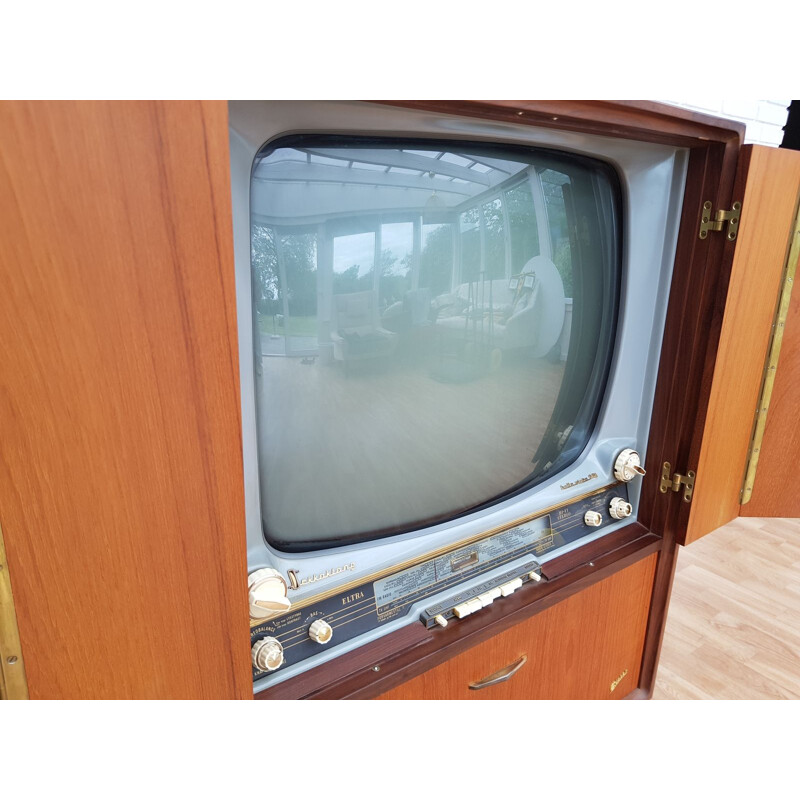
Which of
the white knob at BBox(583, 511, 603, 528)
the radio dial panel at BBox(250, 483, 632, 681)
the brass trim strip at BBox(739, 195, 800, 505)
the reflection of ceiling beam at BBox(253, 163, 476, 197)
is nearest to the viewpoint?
the reflection of ceiling beam at BBox(253, 163, 476, 197)

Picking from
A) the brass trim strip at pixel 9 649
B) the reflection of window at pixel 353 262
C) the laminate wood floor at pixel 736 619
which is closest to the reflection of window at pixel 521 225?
the reflection of window at pixel 353 262

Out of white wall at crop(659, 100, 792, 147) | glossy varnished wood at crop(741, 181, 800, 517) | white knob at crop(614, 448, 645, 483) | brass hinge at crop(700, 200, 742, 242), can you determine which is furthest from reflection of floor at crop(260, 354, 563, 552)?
white wall at crop(659, 100, 792, 147)

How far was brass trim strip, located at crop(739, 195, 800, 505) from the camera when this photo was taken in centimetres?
90

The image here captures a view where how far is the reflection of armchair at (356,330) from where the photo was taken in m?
0.65

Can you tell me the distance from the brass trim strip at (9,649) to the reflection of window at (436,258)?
52 cm

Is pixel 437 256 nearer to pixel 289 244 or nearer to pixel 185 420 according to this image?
pixel 289 244

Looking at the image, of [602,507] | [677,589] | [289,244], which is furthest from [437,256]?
[677,589]

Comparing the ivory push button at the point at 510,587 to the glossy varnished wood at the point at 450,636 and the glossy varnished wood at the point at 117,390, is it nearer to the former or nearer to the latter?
the glossy varnished wood at the point at 450,636

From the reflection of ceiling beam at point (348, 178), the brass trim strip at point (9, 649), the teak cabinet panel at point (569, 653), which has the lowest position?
the teak cabinet panel at point (569, 653)

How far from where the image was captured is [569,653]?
3.30 feet

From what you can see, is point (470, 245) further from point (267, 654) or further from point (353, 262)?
point (267, 654)

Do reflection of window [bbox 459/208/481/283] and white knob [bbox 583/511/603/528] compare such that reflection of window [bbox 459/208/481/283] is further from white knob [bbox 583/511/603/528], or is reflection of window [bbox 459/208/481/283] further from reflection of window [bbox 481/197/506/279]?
white knob [bbox 583/511/603/528]

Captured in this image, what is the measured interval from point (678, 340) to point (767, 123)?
836mm

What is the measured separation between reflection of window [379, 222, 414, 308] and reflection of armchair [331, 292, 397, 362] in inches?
1.0
